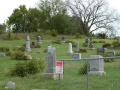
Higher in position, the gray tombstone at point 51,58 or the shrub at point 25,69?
the gray tombstone at point 51,58

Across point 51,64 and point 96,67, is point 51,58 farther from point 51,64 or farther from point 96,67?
point 96,67

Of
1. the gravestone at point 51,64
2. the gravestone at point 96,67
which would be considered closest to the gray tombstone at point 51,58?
the gravestone at point 51,64

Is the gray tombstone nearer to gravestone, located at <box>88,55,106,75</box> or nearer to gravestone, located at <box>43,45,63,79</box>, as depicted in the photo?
gravestone, located at <box>43,45,63,79</box>

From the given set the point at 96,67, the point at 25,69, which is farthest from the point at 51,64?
the point at 96,67

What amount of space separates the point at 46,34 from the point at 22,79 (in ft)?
144

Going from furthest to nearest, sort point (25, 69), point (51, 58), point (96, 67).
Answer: point (25, 69), point (96, 67), point (51, 58)

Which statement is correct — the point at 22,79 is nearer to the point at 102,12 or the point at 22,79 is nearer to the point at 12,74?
the point at 12,74

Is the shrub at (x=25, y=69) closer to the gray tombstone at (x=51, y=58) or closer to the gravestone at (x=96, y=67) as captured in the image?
the gray tombstone at (x=51, y=58)

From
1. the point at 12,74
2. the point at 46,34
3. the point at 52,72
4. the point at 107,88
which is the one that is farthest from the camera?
the point at 46,34

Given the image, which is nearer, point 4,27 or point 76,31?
point 4,27

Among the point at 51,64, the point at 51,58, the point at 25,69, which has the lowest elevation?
the point at 25,69

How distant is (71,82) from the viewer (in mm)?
13633

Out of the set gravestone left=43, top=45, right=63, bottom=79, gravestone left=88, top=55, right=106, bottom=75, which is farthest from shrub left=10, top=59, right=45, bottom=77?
gravestone left=88, top=55, right=106, bottom=75

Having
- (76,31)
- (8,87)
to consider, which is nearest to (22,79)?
(8,87)
